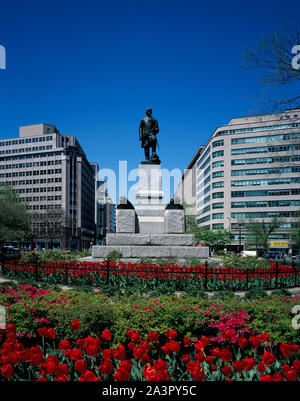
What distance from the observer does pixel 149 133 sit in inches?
749

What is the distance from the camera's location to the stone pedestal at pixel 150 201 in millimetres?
17109

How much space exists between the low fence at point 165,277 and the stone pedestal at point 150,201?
17.3 feet

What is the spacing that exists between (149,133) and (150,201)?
4.46m

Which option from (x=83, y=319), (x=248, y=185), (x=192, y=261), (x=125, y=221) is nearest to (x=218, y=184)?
(x=248, y=185)

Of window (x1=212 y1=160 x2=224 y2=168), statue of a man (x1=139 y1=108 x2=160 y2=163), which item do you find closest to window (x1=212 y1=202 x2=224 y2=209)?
window (x1=212 y1=160 x2=224 y2=168)

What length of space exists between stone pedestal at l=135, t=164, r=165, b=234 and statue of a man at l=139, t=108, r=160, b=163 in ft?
3.12

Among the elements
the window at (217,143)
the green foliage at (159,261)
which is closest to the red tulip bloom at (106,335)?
the green foliage at (159,261)

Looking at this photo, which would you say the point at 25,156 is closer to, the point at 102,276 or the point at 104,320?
the point at 102,276

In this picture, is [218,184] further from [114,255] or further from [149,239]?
[114,255]

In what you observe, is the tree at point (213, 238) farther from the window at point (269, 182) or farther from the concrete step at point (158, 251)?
the concrete step at point (158, 251)

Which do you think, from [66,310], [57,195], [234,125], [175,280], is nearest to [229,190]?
[234,125]

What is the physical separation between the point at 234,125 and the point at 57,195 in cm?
5343

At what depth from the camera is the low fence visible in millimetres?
10578

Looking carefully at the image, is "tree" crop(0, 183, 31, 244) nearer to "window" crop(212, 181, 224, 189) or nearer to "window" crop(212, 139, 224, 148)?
"window" crop(212, 181, 224, 189)
